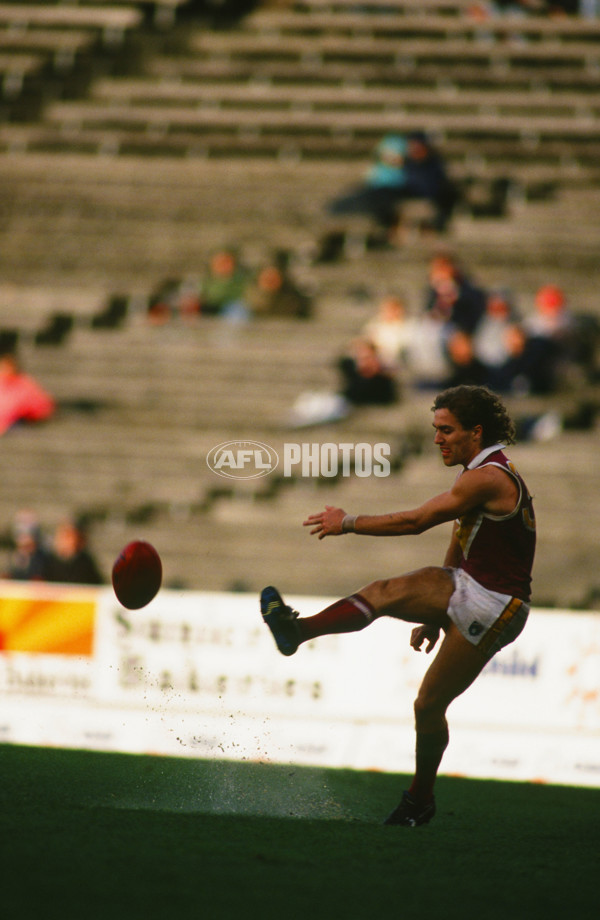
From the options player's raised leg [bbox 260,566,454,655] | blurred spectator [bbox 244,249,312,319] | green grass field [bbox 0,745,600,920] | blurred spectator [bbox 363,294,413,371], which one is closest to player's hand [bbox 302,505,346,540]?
player's raised leg [bbox 260,566,454,655]

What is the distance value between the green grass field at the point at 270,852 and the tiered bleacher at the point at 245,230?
4.39 meters

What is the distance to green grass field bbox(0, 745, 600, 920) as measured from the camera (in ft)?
13.1

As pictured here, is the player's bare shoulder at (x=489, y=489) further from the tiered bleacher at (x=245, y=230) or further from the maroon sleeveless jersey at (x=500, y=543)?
the tiered bleacher at (x=245, y=230)

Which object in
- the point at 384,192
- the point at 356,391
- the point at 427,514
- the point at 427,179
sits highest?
the point at 427,179

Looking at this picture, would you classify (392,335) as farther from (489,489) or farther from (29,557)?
(489,489)

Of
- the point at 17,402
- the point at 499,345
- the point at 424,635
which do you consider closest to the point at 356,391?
the point at 499,345

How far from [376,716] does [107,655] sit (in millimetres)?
2040

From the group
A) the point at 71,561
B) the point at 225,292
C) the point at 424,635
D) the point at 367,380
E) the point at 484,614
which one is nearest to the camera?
the point at 484,614

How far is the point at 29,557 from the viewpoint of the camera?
1052 centimetres

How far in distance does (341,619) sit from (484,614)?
613 mm

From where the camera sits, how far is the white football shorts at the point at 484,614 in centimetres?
509

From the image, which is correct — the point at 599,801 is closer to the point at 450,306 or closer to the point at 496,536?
the point at 496,536

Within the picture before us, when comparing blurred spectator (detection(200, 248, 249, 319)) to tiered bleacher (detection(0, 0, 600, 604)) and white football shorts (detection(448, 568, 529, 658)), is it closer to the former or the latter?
tiered bleacher (detection(0, 0, 600, 604))

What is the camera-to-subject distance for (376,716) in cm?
845
